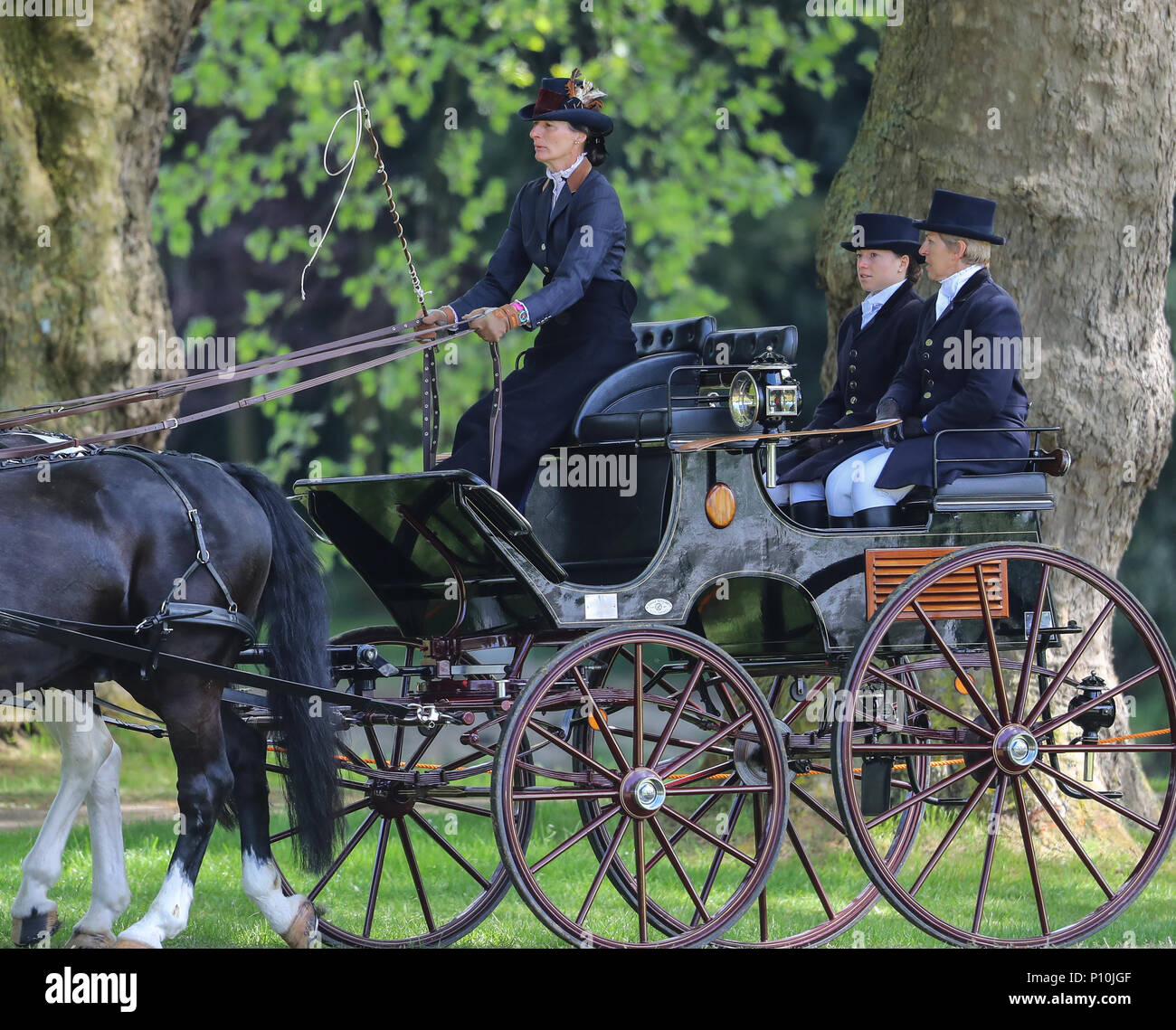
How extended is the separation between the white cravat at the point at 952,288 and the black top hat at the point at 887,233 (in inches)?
13.5

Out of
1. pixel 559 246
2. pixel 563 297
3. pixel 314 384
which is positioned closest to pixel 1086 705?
pixel 563 297

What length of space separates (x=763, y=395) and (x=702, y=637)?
2.57 ft

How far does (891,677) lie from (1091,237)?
9.56 ft

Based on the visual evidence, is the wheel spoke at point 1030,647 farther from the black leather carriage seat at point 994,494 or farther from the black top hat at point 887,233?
the black top hat at point 887,233

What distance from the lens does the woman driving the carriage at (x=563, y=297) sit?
5754mm

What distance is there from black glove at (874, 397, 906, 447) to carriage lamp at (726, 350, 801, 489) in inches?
23.1

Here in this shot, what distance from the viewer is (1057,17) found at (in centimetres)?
759

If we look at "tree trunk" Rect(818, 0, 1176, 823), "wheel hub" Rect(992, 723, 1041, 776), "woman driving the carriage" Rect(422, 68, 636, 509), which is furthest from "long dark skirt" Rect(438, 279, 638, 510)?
"tree trunk" Rect(818, 0, 1176, 823)

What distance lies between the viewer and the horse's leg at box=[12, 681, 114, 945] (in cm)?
582

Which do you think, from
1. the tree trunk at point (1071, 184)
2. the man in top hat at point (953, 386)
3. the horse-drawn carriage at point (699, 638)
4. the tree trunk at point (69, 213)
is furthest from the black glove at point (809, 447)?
Result: the tree trunk at point (69, 213)

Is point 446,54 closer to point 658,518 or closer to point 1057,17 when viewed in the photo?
point 1057,17

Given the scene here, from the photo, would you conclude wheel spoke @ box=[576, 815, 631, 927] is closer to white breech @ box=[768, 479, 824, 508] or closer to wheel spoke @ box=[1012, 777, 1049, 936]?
wheel spoke @ box=[1012, 777, 1049, 936]

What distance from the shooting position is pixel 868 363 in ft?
21.4

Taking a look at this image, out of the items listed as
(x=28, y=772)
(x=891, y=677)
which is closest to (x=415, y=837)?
(x=28, y=772)
